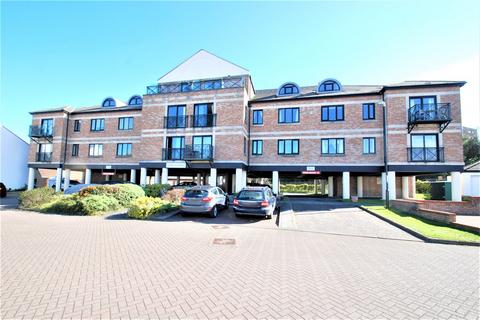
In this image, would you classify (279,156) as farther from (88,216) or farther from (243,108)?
(88,216)

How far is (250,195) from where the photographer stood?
12117mm

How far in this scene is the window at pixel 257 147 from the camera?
22406 mm

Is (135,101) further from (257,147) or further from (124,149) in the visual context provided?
(257,147)

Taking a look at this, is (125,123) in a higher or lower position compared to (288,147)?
higher

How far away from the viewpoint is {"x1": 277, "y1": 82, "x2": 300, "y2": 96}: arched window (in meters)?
23.1

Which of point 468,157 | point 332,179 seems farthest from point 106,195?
point 468,157

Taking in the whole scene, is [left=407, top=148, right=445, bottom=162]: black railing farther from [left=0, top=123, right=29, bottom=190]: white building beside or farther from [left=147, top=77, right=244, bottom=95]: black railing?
[left=0, top=123, right=29, bottom=190]: white building beside

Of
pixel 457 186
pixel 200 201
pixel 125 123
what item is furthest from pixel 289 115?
pixel 125 123

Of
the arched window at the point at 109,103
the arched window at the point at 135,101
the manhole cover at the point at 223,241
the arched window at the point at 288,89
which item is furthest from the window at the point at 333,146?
the arched window at the point at 109,103

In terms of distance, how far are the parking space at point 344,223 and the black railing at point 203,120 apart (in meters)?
10.6

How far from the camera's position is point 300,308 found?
3.60 m

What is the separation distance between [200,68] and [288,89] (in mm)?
9104

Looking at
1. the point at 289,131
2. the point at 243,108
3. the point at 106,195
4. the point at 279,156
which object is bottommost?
the point at 106,195

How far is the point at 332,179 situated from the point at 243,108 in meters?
13.2
